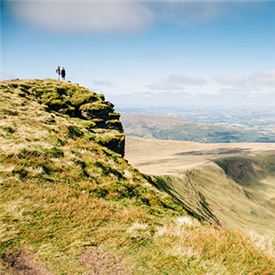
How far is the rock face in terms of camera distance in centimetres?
4613

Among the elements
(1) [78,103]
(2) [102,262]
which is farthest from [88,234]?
(1) [78,103]

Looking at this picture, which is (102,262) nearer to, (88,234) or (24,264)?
(88,234)

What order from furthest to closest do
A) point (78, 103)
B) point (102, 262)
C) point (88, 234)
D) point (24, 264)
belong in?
point (78, 103) → point (88, 234) → point (102, 262) → point (24, 264)

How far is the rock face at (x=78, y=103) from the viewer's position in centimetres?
4613

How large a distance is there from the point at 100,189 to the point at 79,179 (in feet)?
4.70

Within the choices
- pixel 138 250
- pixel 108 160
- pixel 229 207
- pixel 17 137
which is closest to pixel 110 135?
pixel 108 160

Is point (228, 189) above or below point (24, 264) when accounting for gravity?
below

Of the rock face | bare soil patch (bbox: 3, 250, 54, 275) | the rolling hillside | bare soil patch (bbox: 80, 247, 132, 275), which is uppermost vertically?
the rock face

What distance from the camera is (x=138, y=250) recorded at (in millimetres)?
9695

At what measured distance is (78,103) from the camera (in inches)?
2213

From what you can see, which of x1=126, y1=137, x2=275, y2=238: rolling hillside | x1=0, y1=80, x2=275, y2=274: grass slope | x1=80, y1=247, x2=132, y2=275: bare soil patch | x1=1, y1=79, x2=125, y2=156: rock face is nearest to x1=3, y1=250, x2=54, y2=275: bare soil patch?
x1=0, y1=80, x2=275, y2=274: grass slope

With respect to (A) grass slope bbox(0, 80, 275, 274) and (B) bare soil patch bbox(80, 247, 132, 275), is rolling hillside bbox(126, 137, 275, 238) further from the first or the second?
(B) bare soil patch bbox(80, 247, 132, 275)

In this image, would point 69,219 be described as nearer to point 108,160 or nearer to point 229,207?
point 108,160

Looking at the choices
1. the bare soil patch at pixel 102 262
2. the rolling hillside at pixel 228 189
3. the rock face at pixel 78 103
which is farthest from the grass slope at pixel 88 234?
the rolling hillside at pixel 228 189
